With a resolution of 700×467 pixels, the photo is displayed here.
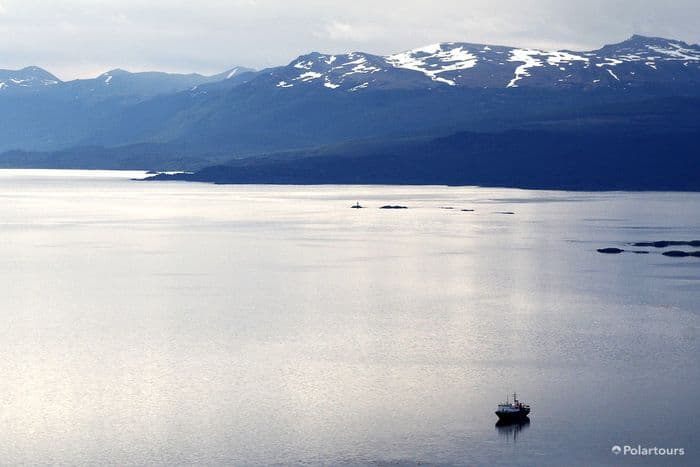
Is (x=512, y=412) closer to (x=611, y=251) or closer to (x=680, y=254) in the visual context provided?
(x=680, y=254)

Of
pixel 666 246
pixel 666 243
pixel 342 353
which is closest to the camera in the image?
pixel 342 353

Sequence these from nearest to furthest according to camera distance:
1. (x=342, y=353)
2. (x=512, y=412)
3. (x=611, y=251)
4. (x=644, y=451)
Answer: (x=644, y=451), (x=512, y=412), (x=342, y=353), (x=611, y=251)

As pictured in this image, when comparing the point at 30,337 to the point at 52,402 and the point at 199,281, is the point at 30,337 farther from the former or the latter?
the point at 199,281

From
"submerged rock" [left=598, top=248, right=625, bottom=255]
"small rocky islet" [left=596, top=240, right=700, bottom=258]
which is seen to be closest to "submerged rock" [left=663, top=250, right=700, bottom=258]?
"small rocky islet" [left=596, top=240, right=700, bottom=258]

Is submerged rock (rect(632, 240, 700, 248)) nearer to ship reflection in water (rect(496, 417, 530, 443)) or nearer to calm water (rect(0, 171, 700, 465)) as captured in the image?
calm water (rect(0, 171, 700, 465))

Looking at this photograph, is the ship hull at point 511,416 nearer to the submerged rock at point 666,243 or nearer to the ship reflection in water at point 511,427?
the ship reflection in water at point 511,427

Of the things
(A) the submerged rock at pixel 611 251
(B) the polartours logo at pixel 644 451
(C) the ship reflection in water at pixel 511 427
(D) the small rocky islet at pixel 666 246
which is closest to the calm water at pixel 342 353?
(C) the ship reflection in water at pixel 511 427

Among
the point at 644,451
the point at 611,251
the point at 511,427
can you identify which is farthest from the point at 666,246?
the point at 644,451
